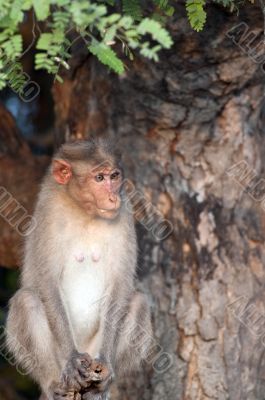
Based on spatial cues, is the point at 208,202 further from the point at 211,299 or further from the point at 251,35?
the point at 251,35

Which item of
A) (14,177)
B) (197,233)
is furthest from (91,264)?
(14,177)

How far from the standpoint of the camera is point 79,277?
22.1 feet

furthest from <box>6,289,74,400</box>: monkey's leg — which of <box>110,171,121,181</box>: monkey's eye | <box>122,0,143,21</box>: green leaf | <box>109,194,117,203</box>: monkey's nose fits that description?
<box>122,0,143,21</box>: green leaf

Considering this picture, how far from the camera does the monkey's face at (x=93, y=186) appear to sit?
642 cm

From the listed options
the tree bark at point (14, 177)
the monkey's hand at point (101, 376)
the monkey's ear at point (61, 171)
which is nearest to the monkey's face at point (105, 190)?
the monkey's ear at point (61, 171)

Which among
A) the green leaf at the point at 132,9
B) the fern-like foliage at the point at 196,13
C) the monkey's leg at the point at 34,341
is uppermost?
the fern-like foliage at the point at 196,13

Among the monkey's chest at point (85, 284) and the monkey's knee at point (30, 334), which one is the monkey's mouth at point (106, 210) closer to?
the monkey's chest at point (85, 284)

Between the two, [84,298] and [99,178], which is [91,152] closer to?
[99,178]

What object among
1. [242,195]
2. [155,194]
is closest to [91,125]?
[155,194]

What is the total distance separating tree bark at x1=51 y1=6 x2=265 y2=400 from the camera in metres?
7.60

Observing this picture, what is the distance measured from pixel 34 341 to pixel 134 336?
2.49 feet

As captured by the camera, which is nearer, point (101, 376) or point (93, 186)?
point (101, 376)

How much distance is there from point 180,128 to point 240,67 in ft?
2.31

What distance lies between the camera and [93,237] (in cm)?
672
